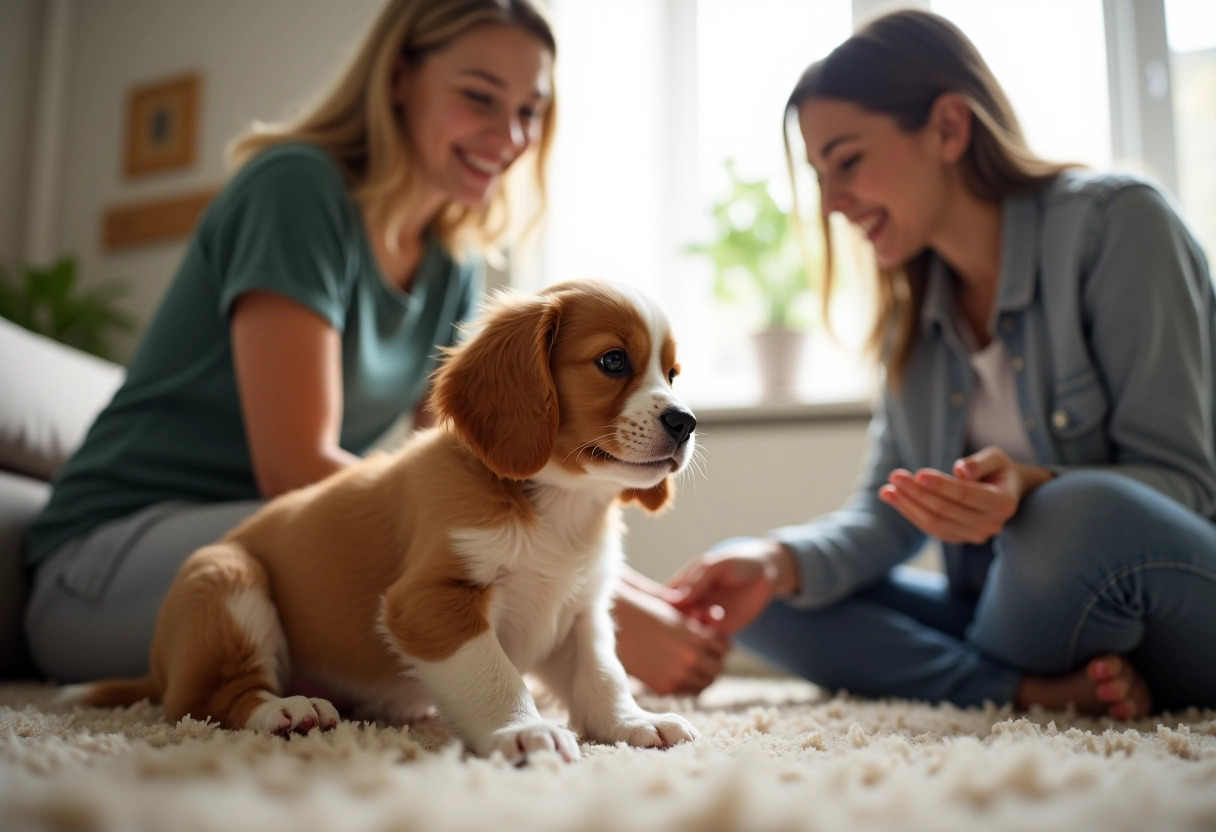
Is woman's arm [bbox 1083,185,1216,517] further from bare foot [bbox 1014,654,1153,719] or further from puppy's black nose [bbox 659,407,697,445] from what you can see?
puppy's black nose [bbox 659,407,697,445]

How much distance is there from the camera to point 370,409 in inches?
73.2

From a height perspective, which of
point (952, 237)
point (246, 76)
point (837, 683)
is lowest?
point (837, 683)

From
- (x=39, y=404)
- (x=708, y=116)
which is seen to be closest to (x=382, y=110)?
(x=39, y=404)

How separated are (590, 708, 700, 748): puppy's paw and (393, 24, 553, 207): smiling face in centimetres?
118

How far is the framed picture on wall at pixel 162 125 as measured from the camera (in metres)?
3.39

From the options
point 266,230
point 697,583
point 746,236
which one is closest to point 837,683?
point 697,583

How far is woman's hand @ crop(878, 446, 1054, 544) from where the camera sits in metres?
1.24

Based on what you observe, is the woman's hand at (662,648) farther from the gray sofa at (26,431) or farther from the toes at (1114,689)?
the gray sofa at (26,431)

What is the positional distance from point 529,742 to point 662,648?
666 millimetres

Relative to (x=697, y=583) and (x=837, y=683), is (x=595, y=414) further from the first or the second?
(x=837, y=683)

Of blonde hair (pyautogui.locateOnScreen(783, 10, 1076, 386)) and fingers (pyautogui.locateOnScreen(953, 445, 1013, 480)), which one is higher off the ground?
blonde hair (pyautogui.locateOnScreen(783, 10, 1076, 386))

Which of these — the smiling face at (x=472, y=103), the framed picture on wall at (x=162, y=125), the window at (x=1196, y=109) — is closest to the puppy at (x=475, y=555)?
the smiling face at (x=472, y=103)

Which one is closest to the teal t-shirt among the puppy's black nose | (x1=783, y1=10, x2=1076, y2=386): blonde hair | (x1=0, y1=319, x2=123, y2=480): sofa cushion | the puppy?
(x1=0, y1=319, x2=123, y2=480): sofa cushion

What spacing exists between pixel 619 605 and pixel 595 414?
531mm
